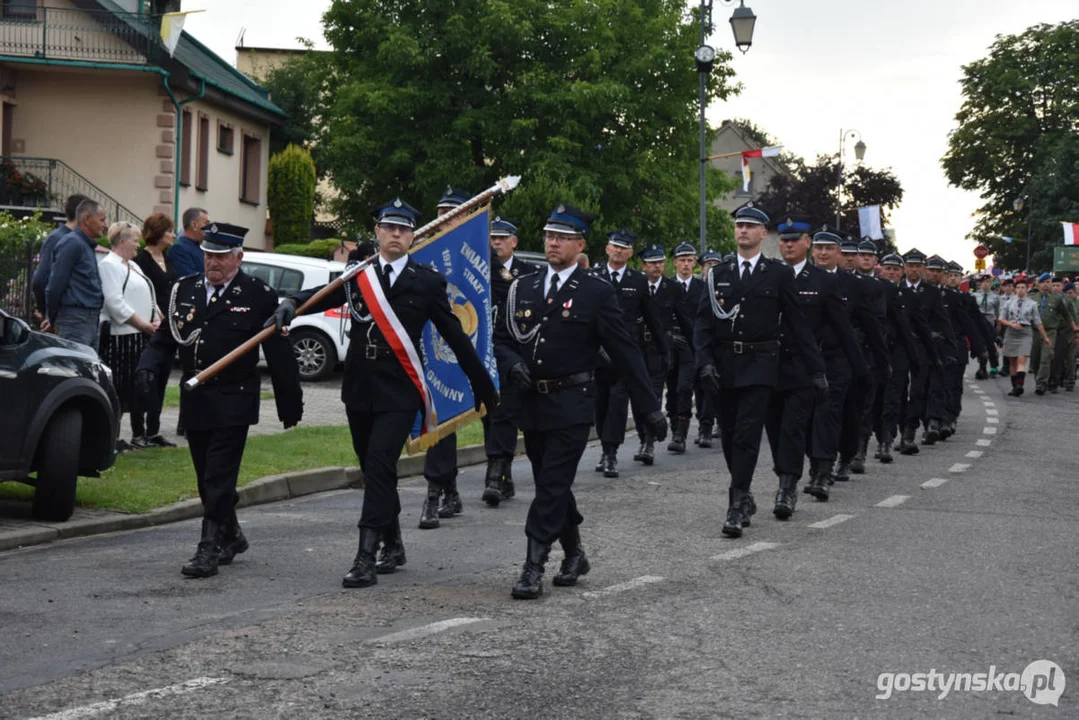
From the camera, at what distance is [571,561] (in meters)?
8.40

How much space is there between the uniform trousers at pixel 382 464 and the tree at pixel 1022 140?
6722 cm

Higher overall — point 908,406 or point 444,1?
point 444,1

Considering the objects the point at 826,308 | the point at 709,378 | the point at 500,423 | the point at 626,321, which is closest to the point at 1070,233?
the point at 626,321

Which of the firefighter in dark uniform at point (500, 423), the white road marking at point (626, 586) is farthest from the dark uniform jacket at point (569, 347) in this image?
the firefighter in dark uniform at point (500, 423)

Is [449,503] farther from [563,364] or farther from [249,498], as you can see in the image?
[563,364]

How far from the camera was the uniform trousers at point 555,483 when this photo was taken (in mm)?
8094

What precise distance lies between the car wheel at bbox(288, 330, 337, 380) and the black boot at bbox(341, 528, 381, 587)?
14909 mm

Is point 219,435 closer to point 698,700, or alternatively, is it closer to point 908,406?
point 698,700

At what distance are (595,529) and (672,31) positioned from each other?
3126 centimetres

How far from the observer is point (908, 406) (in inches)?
702

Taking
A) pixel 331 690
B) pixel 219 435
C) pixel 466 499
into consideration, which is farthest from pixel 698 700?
pixel 466 499

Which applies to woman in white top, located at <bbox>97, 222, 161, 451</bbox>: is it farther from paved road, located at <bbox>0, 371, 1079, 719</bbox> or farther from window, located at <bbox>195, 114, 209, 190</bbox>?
window, located at <bbox>195, 114, 209, 190</bbox>

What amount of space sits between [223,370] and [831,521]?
471 cm

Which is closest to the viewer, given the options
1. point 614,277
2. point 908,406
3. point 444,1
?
point 614,277
